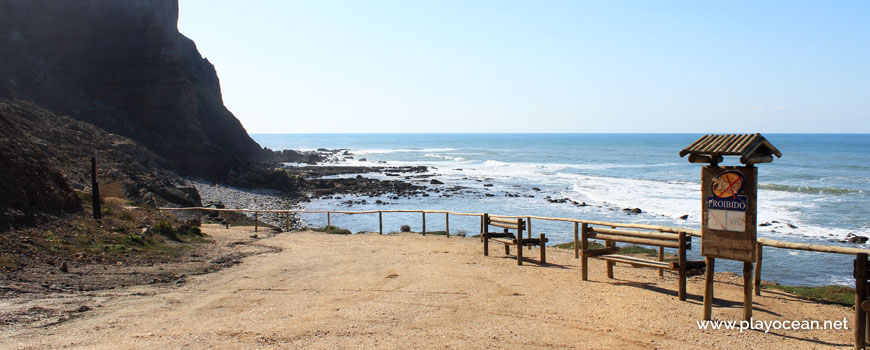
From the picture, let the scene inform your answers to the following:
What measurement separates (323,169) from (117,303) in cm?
6301

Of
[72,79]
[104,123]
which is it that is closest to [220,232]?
[104,123]

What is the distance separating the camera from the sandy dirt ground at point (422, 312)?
23.3ft

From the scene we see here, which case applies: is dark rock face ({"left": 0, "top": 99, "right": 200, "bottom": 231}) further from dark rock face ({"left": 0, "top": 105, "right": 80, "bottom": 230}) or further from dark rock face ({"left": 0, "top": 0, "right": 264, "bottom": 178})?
dark rock face ({"left": 0, "top": 0, "right": 264, "bottom": 178})

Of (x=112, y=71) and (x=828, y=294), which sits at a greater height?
(x=112, y=71)

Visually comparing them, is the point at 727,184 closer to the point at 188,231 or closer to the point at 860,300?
the point at 860,300

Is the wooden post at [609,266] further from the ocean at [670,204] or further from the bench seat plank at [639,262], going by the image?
the ocean at [670,204]

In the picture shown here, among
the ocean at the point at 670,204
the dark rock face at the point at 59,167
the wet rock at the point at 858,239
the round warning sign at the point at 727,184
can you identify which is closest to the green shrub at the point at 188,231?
the dark rock face at the point at 59,167

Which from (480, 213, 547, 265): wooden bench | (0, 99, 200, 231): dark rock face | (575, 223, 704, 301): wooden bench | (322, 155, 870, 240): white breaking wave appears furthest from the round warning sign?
(322, 155, 870, 240): white breaking wave

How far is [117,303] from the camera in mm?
8992

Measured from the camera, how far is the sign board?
7406mm

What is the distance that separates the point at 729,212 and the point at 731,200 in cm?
17

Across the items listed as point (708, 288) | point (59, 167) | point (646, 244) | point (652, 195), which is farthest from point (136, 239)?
point (652, 195)

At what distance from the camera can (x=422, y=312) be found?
855 centimetres

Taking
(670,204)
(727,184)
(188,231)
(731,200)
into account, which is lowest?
(670,204)
